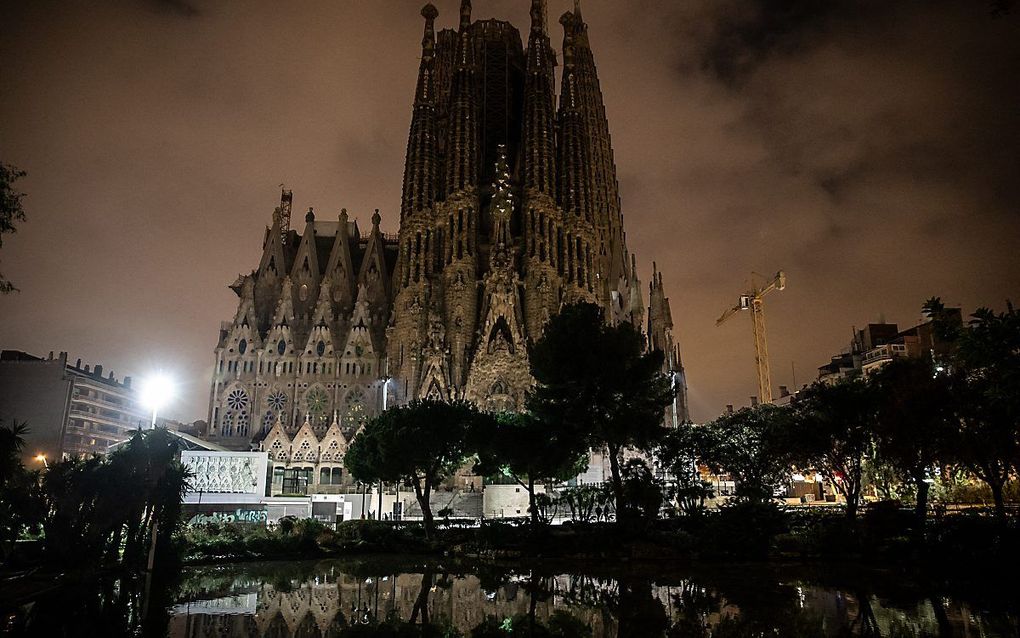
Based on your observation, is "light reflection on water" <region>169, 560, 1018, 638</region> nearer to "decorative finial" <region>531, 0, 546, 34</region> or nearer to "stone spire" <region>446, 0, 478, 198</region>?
"stone spire" <region>446, 0, 478, 198</region>

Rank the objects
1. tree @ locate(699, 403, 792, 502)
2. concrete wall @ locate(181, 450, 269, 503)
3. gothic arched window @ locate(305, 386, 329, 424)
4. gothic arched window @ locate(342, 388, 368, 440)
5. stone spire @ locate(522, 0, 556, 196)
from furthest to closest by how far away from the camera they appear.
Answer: stone spire @ locate(522, 0, 556, 196) → gothic arched window @ locate(305, 386, 329, 424) → gothic arched window @ locate(342, 388, 368, 440) → concrete wall @ locate(181, 450, 269, 503) → tree @ locate(699, 403, 792, 502)

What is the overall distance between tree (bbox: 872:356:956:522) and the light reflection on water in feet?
28.4

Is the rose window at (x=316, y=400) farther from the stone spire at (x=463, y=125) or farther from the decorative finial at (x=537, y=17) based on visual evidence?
the decorative finial at (x=537, y=17)

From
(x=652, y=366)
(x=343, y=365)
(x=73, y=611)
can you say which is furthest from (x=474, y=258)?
(x=73, y=611)

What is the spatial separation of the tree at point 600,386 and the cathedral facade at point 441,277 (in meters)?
28.7

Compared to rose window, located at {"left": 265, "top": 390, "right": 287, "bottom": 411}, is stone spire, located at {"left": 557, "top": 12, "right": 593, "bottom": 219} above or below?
above

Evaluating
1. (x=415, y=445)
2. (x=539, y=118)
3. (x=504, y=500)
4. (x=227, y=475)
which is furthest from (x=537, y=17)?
(x=227, y=475)

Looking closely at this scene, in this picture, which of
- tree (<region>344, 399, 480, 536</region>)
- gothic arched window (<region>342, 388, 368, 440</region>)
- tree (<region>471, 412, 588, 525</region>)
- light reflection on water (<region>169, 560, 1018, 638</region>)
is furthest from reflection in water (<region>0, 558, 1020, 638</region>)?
gothic arched window (<region>342, 388, 368, 440</region>)

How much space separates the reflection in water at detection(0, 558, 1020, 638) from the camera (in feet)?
45.5

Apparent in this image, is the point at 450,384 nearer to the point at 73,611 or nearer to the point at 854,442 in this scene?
the point at 854,442

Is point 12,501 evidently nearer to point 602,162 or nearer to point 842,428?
point 842,428

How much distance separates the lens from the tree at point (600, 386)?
108 feet

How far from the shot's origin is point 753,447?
43.7m

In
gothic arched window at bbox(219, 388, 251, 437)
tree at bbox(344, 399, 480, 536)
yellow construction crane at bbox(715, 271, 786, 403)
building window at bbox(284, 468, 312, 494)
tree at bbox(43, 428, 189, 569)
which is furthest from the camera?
yellow construction crane at bbox(715, 271, 786, 403)
